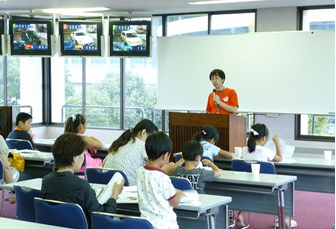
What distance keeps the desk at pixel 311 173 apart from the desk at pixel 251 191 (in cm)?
49

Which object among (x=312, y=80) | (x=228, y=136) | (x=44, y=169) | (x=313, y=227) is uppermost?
(x=312, y=80)

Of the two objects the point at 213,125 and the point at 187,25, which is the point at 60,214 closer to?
the point at 213,125

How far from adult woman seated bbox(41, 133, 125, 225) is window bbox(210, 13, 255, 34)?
639cm

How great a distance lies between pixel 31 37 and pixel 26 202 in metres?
6.10

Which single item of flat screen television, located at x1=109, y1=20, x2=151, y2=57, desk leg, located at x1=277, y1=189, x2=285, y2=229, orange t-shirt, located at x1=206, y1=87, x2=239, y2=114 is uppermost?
flat screen television, located at x1=109, y1=20, x2=151, y2=57

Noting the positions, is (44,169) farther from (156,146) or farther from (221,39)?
(221,39)

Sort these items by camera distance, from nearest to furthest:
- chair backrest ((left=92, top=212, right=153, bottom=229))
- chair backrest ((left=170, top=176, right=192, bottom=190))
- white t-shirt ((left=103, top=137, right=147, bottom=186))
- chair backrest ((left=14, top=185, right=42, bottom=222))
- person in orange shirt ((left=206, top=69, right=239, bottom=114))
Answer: chair backrest ((left=92, top=212, right=153, bottom=229))
chair backrest ((left=14, top=185, right=42, bottom=222))
chair backrest ((left=170, top=176, right=192, bottom=190))
white t-shirt ((left=103, top=137, right=147, bottom=186))
person in orange shirt ((left=206, top=69, right=239, bottom=114))

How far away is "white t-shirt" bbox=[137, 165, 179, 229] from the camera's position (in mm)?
3279

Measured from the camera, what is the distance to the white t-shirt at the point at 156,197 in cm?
328

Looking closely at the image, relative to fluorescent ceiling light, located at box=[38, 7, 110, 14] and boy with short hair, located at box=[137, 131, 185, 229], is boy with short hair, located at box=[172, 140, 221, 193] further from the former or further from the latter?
fluorescent ceiling light, located at box=[38, 7, 110, 14]

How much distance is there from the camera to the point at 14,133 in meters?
7.20

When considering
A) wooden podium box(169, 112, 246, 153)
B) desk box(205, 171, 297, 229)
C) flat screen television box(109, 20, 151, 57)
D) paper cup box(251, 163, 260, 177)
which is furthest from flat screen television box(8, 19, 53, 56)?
paper cup box(251, 163, 260, 177)

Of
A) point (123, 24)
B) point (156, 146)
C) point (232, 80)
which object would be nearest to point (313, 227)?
point (156, 146)

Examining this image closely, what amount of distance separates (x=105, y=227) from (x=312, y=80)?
5932mm
